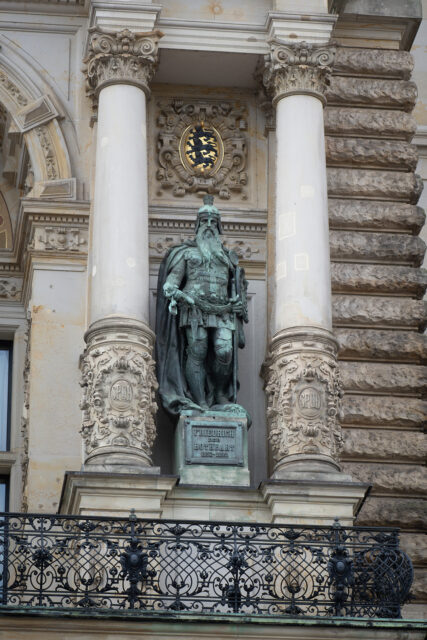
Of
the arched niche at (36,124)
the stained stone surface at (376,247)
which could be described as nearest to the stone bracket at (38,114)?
the arched niche at (36,124)

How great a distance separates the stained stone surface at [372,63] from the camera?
22.7 m

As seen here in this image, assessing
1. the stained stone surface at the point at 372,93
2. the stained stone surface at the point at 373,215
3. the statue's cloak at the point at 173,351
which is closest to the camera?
the statue's cloak at the point at 173,351

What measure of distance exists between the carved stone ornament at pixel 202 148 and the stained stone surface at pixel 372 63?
1354mm

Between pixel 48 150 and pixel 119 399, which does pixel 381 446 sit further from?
pixel 48 150

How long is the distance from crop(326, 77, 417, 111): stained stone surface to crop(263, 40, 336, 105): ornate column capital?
1.38m

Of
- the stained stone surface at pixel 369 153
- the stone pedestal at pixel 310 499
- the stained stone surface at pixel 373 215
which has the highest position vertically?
the stained stone surface at pixel 369 153

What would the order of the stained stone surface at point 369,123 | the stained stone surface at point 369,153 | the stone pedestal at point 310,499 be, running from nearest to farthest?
the stone pedestal at point 310,499 < the stained stone surface at point 369,153 < the stained stone surface at point 369,123

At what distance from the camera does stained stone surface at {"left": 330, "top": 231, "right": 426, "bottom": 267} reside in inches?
862

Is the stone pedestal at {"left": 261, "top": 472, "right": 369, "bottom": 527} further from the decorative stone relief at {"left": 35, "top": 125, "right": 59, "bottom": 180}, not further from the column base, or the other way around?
the decorative stone relief at {"left": 35, "top": 125, "right": 59, "bottom": 180}

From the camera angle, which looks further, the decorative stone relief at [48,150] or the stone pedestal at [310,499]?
the decorative stone relief at [48,150]

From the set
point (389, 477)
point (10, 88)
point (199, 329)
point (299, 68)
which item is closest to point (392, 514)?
point (389, 477)

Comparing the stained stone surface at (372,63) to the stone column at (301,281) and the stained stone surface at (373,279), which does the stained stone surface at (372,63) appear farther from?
the stained stone surface at (373,279)

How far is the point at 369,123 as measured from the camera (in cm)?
2252

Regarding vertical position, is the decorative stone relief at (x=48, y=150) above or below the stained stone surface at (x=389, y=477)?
above
